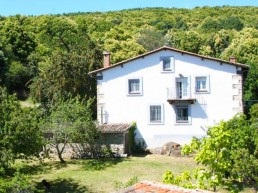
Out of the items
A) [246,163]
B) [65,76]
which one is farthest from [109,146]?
[246,163]

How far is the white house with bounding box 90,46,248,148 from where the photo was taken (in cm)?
3178

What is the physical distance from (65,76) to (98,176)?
15.8 m

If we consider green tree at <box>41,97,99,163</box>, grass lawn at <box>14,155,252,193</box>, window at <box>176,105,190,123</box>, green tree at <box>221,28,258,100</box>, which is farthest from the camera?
green tree at <box>221,28,258,100</box>

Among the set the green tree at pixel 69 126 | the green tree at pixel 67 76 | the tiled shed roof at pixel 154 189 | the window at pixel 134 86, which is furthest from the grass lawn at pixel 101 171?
the tiled shed roof at pixel 154 189

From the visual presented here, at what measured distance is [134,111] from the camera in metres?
33.2

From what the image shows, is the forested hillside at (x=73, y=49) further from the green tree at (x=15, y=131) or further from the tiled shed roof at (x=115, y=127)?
the green tree at (x=15, y=131)

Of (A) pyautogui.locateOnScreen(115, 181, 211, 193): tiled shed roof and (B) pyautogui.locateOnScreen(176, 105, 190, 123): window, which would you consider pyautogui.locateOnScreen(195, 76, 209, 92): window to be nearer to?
(B) pyautogui.locateOnScreen(176, 105, 190, 123): window

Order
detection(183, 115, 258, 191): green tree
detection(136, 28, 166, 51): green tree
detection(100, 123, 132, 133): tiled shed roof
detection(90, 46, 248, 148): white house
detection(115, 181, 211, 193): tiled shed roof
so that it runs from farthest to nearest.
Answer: detection(136, 28, 166, 51): green tree
detection(90, 46, 248, 148): white house
detection(100, 123, 132, 133): tiled shed roof
detection(183, 115, 258, 191): green tree
detection(115, 181, 211, 193): tiled shed roof

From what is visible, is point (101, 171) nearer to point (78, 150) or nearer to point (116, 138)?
point (116, 138)

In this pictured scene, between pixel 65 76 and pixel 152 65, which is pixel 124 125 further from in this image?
pixel 65 76

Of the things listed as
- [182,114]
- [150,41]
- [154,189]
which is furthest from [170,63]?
[150,41]

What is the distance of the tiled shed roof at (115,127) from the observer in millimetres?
30369

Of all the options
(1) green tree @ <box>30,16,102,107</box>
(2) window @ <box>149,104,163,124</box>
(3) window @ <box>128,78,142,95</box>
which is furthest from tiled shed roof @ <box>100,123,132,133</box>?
(1) green tree @ <box>30,16,102,107</box>

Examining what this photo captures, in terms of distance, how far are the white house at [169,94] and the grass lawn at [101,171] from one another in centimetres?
319
